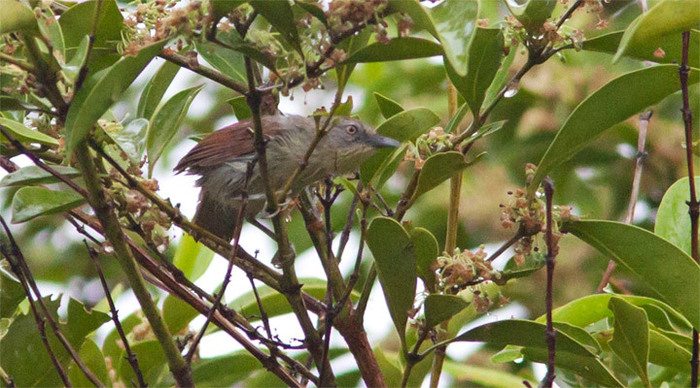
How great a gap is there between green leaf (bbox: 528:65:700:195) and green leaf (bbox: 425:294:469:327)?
29 centimetres

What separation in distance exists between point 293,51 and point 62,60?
0.44m

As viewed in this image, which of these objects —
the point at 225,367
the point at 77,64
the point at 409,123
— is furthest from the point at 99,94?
the point at 225,367

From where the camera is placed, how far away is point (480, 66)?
92.4 inches

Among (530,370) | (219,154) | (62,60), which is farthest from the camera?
(530,370)

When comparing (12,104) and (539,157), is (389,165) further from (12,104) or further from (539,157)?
(539,157)

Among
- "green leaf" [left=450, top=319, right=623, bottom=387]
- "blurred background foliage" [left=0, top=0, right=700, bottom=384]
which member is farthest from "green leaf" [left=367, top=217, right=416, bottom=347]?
"blurred background foliage" [left=0, top=0, right=700, bottom=384]

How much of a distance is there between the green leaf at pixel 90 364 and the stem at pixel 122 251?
0.98m

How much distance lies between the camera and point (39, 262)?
19.7 feet

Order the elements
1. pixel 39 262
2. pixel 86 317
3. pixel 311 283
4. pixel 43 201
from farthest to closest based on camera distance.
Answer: pixel 39 262
pixel 311 283
pixel 86 317
pixel 43 201

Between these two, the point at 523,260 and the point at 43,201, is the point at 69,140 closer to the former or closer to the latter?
the point at 43,201

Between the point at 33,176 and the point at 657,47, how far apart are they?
4.36ft

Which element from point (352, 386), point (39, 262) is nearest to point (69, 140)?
point (352, 386)

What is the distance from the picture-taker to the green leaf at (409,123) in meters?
2.51

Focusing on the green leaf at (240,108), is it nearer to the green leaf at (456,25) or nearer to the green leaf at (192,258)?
the green leaf at (192,258)
